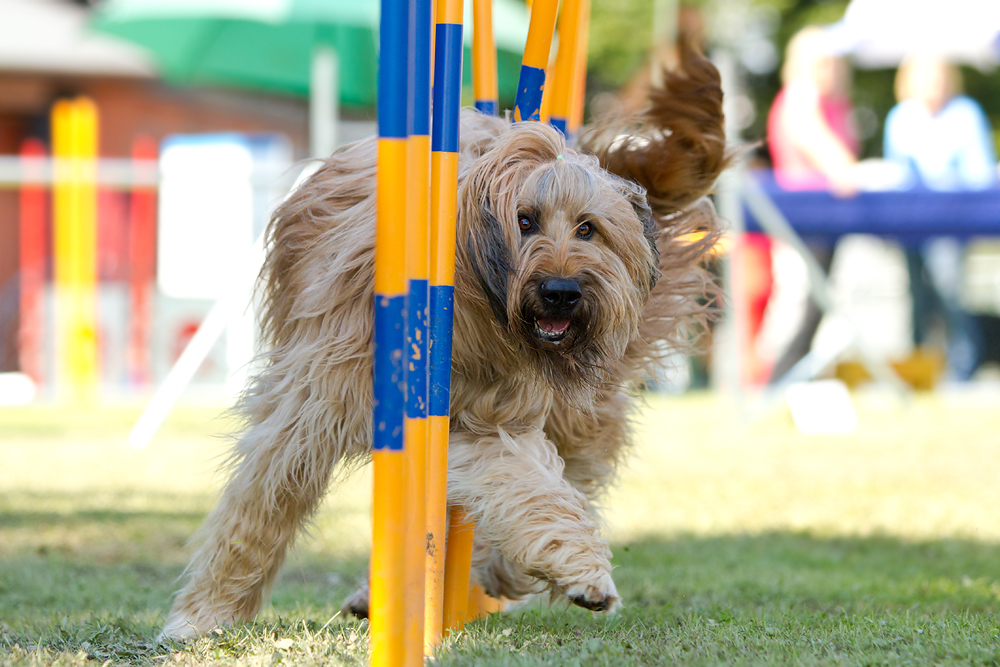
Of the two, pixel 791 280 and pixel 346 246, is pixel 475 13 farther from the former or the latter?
pixel 791 280

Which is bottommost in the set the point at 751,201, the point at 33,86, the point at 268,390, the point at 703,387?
the point at 703,387

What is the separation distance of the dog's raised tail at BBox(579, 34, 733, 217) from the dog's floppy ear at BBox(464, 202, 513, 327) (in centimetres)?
71

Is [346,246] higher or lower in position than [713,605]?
higher

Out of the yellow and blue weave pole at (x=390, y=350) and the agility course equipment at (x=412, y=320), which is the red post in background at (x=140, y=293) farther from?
the yellow and blue weave pole at (x=390, y=350)

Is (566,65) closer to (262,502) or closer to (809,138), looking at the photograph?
(262,502)

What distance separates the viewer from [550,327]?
2.56 m

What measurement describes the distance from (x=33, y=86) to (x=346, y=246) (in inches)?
585

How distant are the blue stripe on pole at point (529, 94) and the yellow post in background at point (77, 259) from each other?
339 inches

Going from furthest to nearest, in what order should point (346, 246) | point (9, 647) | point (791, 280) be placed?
point (791, 280) < point (346, 246) < point (9, 647)

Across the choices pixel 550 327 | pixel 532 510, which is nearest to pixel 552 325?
pixel 550 327

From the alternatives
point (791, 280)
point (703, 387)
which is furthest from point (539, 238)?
point (703, 387)

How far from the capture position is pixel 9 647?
2480 millimetres

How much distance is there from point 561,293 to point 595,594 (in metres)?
0.67

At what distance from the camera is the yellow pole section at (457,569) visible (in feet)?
8.86
